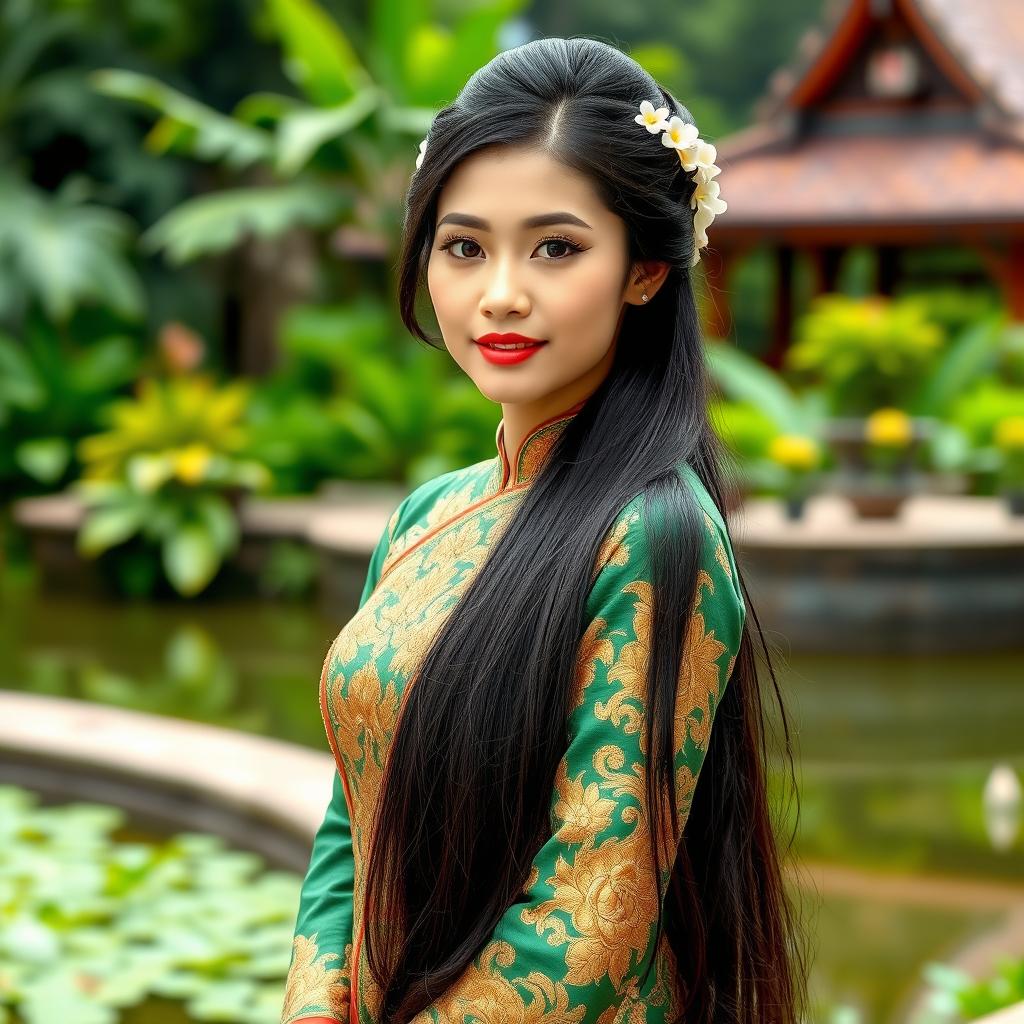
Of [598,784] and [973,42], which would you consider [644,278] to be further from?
[973,42]

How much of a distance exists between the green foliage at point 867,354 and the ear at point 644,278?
26.9ft

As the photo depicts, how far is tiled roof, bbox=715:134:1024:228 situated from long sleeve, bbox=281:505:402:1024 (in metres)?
9.85

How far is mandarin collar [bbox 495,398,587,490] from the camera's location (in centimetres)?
135

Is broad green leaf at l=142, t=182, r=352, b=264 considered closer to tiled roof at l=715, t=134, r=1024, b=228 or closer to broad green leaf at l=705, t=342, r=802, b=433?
broad green leaf at l=705, t=342, r=802, b=433

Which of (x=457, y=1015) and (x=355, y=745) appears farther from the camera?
(x=355, y=745)

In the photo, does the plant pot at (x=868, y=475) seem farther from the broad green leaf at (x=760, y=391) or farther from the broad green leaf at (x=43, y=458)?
the broad green leaf at (x=43, y=458)

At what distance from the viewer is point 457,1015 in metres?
1.20

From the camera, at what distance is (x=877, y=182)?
11469 millimetres

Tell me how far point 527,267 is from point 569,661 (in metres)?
0.32

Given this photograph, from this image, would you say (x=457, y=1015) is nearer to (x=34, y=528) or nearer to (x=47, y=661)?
(x=47, y=661)

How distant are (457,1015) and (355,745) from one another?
27 centimetres

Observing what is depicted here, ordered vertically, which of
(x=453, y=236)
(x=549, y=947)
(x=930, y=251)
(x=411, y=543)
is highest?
(x=930, y=251)

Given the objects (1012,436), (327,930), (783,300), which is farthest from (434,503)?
(783,300)

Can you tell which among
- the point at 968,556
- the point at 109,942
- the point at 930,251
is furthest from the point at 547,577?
the point at 930,251
